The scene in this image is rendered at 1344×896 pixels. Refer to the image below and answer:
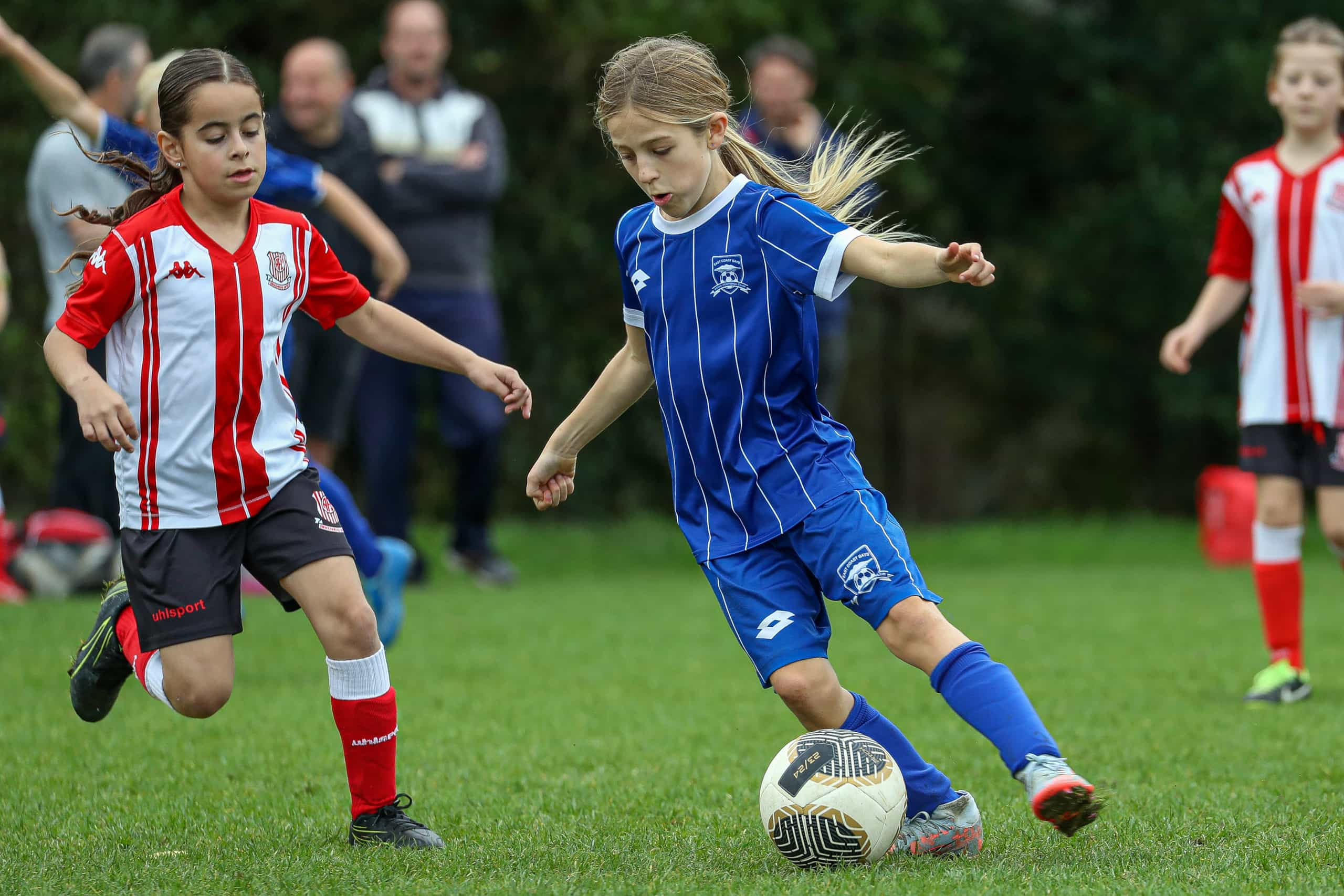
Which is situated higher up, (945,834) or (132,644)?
(132,644)

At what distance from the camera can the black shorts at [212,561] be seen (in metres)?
3.67

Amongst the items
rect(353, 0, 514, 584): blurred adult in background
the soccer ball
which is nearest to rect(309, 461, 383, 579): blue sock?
the soccer ball

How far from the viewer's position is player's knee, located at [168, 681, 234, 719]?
12.2 ft

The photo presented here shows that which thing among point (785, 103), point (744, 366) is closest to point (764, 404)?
point (744, 366)

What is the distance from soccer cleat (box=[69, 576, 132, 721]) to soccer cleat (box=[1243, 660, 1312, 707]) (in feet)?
11.7

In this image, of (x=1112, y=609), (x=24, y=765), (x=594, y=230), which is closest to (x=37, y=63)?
(x=24, y=765)

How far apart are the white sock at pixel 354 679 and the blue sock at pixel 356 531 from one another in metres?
1.98

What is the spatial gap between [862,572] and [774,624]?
24 centimetres

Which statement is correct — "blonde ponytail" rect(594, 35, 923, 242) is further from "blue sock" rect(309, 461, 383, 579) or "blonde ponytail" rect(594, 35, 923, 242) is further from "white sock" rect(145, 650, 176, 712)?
"blue sock" rect(309, 461, 383, 579)

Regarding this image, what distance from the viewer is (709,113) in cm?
358

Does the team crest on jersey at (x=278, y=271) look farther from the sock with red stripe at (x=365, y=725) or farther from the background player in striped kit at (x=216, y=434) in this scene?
the sock with red stripe at (x=365, y=725)

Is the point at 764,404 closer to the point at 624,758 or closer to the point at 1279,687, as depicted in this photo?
the point at 624,758

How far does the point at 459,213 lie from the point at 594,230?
12.4 feet

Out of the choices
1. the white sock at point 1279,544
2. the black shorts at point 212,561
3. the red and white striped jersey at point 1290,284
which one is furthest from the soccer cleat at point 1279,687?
the black shorts at point 212,561
